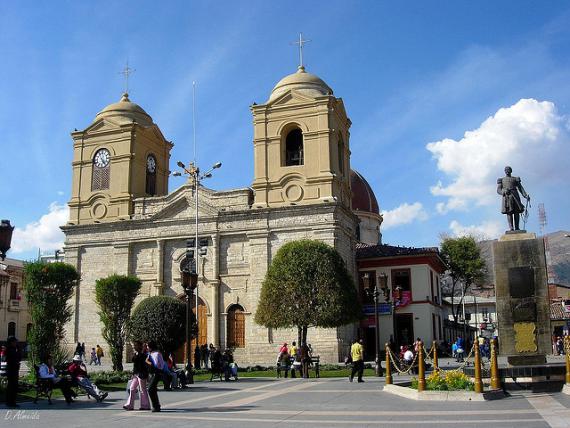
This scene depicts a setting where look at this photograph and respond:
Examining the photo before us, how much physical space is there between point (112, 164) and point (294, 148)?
1337cm

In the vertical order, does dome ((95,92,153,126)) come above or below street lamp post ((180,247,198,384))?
above

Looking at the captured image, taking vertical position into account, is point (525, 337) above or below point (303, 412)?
above

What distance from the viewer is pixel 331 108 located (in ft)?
131

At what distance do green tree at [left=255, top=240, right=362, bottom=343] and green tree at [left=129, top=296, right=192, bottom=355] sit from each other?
519 centimetres

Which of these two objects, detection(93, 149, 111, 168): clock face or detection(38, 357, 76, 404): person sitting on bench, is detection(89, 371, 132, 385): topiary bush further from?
detection(93, 149, 111, 168): clock face

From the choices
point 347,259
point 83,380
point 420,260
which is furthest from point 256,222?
point 83,380

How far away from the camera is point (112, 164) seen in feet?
145

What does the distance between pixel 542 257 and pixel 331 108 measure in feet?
81.0

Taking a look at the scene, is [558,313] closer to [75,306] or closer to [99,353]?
[99,353]

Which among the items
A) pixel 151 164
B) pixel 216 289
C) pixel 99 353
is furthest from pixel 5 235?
pixel 151 164

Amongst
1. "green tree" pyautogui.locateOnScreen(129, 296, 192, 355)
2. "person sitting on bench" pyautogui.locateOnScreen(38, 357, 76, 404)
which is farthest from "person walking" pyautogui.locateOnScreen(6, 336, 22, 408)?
"green tree" pyautogui.locateOnScreen(129, 296, 192, 355)

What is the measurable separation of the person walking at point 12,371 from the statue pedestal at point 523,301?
41.3ft

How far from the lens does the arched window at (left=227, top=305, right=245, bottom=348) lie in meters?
38.4

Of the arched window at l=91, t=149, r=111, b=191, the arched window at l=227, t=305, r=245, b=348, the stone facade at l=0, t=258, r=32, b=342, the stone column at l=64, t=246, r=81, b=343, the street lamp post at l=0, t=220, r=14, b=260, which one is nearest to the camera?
the street lamp post at l=0, t=220, r=14, b=260
